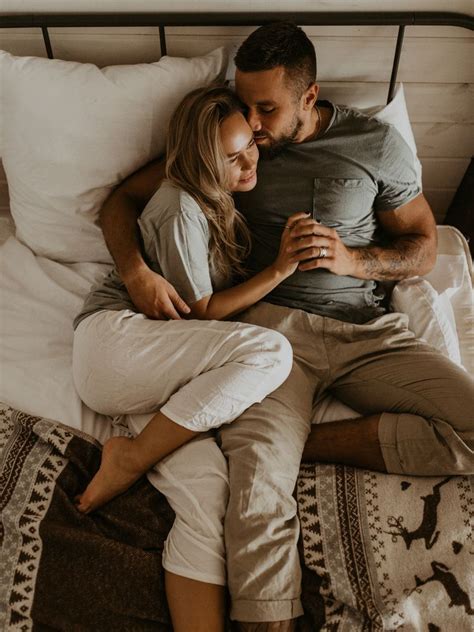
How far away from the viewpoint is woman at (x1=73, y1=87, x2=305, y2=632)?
113 centimetres

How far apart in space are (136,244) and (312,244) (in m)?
0.41

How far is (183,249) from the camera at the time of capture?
4.05 feet

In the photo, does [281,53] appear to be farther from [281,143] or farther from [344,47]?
[344,47]

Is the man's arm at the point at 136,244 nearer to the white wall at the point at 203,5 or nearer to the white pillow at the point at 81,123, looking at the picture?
the white pillow at the point at 81,123

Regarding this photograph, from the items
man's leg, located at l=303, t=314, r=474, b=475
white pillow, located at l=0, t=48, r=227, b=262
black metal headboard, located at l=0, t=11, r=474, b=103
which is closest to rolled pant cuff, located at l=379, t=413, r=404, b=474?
man's leg, located at l=303, t=314, r=474, b=475

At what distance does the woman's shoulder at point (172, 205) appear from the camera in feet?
4.04

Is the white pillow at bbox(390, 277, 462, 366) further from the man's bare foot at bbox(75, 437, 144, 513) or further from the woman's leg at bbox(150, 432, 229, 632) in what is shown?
the man's bare foot at bbox(75, 437, 144, 513)

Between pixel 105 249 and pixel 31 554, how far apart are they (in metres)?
0.82

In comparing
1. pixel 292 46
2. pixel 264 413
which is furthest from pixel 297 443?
pixel 292 46

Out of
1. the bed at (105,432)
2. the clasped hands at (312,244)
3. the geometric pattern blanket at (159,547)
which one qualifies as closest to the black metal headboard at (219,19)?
the bed at (105,432)

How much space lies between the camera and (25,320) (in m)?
1.44

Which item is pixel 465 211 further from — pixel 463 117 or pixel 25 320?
pixel 25 320

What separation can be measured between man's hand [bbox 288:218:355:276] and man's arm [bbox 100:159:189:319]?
309mm

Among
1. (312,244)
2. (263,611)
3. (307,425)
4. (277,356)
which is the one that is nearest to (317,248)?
(312,244)
